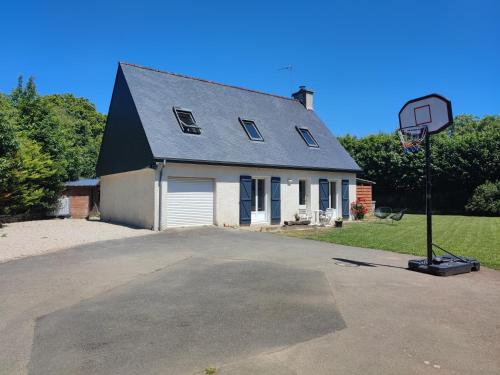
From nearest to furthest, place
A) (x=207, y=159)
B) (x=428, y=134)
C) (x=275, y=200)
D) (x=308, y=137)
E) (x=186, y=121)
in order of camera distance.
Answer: (x=428, y=134), (x=207, y=159), (x=186, y=121), (x=275, y=200), (x=308, y=137)

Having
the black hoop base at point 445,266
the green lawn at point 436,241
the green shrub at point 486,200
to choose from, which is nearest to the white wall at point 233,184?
the green lawn at point 436,241

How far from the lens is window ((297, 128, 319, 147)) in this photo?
18.8 meters

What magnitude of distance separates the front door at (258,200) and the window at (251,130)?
6.52ft

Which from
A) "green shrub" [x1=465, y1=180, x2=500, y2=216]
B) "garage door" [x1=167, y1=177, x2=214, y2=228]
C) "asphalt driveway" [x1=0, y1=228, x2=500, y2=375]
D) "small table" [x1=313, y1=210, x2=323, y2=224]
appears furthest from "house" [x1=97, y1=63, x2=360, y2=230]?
"green shrub" [x1=465, y1=180, x2=500, y2=216]

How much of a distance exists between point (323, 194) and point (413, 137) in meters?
10.0

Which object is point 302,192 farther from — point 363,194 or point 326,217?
point 363,194

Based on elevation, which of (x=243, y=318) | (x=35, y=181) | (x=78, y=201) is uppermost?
(x=35, y=181)

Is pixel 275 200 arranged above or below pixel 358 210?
above

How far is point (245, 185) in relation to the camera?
1495 centimetres

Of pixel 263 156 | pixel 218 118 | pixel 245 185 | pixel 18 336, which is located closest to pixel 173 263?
pixel 18 336

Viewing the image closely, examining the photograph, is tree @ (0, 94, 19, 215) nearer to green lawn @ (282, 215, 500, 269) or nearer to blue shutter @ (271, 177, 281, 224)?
blue shutter @ (271, 177, 281, 224)

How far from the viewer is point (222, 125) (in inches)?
634

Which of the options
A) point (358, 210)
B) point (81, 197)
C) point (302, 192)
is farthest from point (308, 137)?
point (81, 197)

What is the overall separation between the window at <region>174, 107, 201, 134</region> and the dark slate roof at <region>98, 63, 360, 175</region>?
7.8 inches
